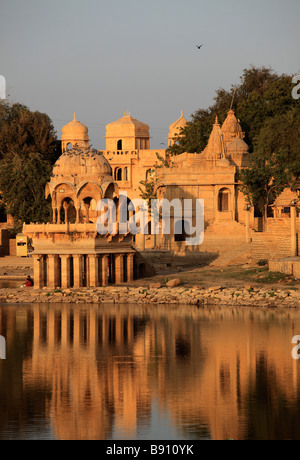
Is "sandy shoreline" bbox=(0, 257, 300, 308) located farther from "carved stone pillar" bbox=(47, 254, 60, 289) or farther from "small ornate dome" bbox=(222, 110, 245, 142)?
"small ornate dome" bbox=(222, 110, 245, 142)

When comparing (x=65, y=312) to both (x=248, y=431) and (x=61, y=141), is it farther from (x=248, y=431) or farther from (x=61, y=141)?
(x=61, y=141)

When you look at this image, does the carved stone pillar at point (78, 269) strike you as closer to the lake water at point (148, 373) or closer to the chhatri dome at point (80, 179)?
the chhatri dome at point (80, 179)

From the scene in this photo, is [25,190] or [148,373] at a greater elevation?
[25,190]

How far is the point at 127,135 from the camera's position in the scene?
9769 centimetres

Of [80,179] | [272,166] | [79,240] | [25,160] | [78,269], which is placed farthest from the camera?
[25,160]

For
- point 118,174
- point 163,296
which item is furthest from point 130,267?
point 118,174

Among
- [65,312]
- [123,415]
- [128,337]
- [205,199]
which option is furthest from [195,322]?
[205,199]

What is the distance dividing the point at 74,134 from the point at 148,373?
68.1 m

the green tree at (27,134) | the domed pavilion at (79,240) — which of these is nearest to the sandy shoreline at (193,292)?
the domed pavilion at (79,240)

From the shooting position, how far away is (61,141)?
328 feet

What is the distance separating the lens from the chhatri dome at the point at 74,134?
97.8 m

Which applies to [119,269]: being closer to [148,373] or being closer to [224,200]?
[224,200]

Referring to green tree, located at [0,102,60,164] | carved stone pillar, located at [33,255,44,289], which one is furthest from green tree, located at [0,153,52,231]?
carved stone pillar, located at [33,255,44,289]

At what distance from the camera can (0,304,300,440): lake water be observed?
82.6 ft
